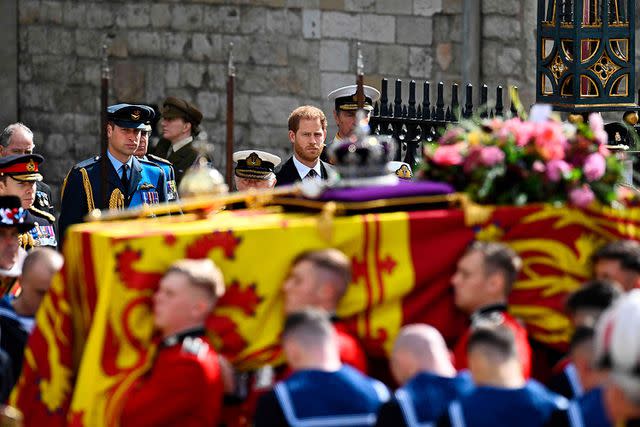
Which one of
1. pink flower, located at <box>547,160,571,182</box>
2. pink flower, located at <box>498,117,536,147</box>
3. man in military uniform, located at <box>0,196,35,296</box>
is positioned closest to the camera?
pink flower, located at <box>547,160,571,182</box>

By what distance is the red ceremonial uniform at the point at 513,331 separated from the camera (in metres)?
6.50

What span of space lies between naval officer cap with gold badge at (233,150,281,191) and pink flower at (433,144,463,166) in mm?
3326

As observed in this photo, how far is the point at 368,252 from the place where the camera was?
6723 mm

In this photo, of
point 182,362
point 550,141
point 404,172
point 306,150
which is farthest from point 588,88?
point 182,362

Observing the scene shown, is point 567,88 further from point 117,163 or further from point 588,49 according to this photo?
point 117,163

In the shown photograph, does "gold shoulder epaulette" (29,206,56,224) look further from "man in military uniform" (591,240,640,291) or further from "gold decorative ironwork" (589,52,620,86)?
"man in military uniform" (591,240,640,291)

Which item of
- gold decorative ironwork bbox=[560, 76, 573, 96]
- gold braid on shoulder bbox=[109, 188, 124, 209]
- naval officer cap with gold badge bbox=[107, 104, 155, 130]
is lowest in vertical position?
gold braid on shoulder bbox=[109, 188, 124, 209]

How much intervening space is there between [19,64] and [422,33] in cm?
425

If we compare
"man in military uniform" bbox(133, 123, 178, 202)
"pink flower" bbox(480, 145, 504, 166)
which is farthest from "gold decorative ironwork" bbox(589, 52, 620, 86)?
"pink flower" bbox(480, 145, 504, 166)

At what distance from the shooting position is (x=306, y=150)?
1026cm

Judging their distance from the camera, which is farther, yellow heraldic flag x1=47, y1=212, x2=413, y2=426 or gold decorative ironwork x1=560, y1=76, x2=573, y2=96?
gold decorative ironwork x1=560, y1=76, x2=573, y2=96

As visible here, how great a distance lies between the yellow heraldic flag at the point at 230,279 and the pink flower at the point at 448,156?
452 millimetres

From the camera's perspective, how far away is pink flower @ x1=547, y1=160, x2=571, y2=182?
22.8ft

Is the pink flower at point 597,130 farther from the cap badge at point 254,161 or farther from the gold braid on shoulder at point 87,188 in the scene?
the gold braid on shoulder at point 87,188
